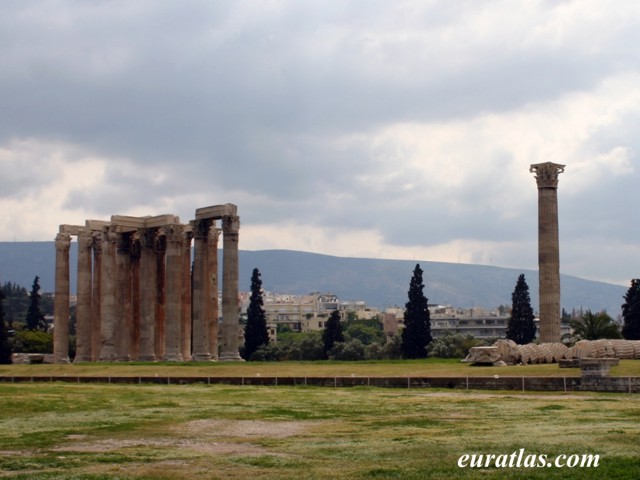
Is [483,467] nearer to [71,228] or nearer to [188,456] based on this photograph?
[188,456]

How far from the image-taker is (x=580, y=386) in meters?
38.6

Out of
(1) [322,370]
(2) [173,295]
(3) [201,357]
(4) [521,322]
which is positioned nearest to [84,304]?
(2) [173,295]

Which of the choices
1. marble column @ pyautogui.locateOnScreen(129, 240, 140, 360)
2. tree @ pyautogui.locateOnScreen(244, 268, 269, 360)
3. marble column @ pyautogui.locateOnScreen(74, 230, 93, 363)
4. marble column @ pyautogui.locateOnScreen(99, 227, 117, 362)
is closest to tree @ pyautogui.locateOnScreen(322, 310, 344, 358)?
tree @ pyautogui.locateOnScreen(244, 268, 269, 360)

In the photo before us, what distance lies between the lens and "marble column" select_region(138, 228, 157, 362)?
8000 cm

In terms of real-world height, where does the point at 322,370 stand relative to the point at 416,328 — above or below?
below

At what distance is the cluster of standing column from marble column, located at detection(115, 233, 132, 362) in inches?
3.2

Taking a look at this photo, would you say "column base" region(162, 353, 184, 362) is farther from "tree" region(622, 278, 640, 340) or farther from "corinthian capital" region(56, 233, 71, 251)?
"tree" region(622, 278, 640, 340)

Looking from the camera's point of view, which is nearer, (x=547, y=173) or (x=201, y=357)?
(x=547, y=173)

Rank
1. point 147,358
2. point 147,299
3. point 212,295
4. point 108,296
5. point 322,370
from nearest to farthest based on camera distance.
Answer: point 322,370
point 212,295
point 147,358
point 147,299
point 108,296

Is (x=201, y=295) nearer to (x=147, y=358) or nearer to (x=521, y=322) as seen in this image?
(x=147, y=358)

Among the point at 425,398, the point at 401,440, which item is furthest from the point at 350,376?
the point at 401,440

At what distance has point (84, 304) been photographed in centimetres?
8656

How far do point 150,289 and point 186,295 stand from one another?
3.95 m

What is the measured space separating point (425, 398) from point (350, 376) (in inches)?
440
